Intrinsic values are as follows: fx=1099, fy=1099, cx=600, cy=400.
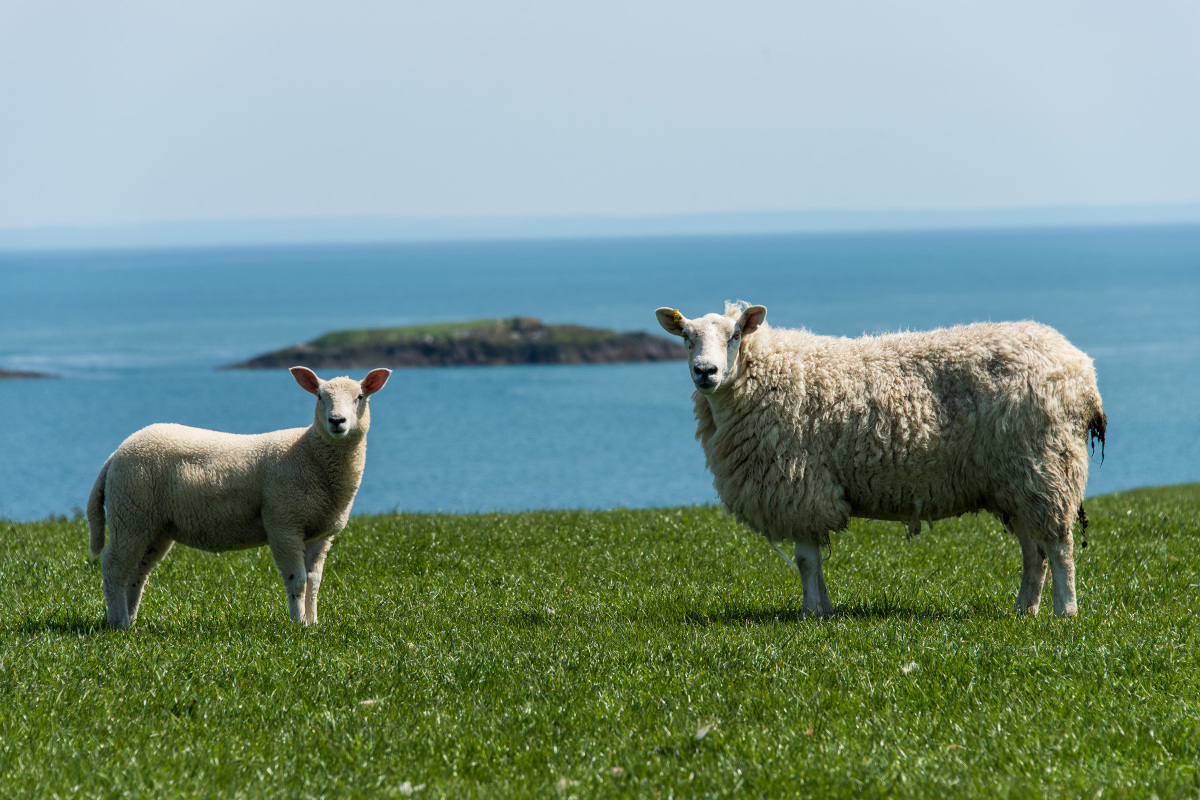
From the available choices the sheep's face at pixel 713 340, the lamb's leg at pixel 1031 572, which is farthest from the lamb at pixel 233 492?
the lamb's leg at pixel 1031 572

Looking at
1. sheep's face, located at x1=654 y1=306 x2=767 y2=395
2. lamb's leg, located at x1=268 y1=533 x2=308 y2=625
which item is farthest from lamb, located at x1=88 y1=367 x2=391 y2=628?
sheep's face, located at x1=654 y1=306 x2=767 y2=395

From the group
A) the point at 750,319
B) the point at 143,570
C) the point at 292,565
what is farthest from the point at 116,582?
the point at 750,319

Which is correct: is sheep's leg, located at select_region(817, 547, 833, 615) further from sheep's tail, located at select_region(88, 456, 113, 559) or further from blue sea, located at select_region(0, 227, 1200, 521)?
blue sea, located at select_region(0, 227, 1200, 521)

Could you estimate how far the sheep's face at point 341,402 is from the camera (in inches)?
331

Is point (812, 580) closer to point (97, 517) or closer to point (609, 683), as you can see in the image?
point (609, 683)

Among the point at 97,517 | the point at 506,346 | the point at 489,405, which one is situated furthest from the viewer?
the point at 506,346

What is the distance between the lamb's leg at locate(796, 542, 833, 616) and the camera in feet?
29.2

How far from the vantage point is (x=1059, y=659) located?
698 centimetres

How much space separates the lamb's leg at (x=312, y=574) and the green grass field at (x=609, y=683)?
0.98ft

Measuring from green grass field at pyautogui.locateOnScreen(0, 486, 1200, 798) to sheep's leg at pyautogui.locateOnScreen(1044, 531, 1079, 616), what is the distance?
45 centimetres

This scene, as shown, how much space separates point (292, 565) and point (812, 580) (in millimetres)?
4176

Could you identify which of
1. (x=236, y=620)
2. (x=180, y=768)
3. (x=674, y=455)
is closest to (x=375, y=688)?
(x=180, y=768)

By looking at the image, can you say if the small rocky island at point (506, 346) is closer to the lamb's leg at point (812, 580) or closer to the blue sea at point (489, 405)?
the blue sea at point (489, 405)

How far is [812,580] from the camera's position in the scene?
353 inches
